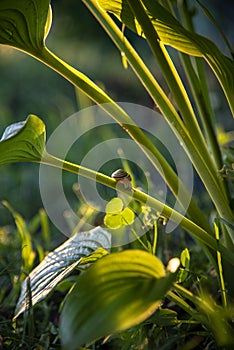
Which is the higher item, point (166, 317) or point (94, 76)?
point (166, 317)

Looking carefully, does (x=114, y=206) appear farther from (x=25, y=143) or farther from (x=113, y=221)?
(x=25, y=143)

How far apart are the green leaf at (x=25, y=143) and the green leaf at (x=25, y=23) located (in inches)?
3.4

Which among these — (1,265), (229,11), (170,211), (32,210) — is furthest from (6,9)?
(229,11)

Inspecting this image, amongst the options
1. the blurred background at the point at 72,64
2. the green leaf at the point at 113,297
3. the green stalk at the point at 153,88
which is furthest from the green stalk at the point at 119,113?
the blurred background at the point at 72,64

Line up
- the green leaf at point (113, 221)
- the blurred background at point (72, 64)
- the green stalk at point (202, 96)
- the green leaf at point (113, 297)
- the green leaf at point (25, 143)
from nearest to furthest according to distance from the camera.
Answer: the green leaf at point (113, 297), the green leaf at point (25, 143), the green leaf at point (113, 221), the green stalk at point (202, 96), the blurred background at point (72, 64)

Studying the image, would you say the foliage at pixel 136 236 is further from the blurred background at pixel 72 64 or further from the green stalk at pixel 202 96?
the blurred background at pixel 72 64

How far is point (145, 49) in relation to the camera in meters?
2.01

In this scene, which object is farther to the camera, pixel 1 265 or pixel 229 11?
pixel 229 11

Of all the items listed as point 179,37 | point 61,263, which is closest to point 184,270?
point 61,263

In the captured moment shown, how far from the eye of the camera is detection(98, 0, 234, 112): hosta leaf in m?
0.48

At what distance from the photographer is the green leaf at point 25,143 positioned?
1.38ft

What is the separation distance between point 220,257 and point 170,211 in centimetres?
7

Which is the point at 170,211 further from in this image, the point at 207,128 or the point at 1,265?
the point at 1,265

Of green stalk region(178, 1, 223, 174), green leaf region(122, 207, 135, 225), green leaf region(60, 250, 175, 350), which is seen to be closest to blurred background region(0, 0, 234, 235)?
green stalk region(178, 1, 223, 174)
